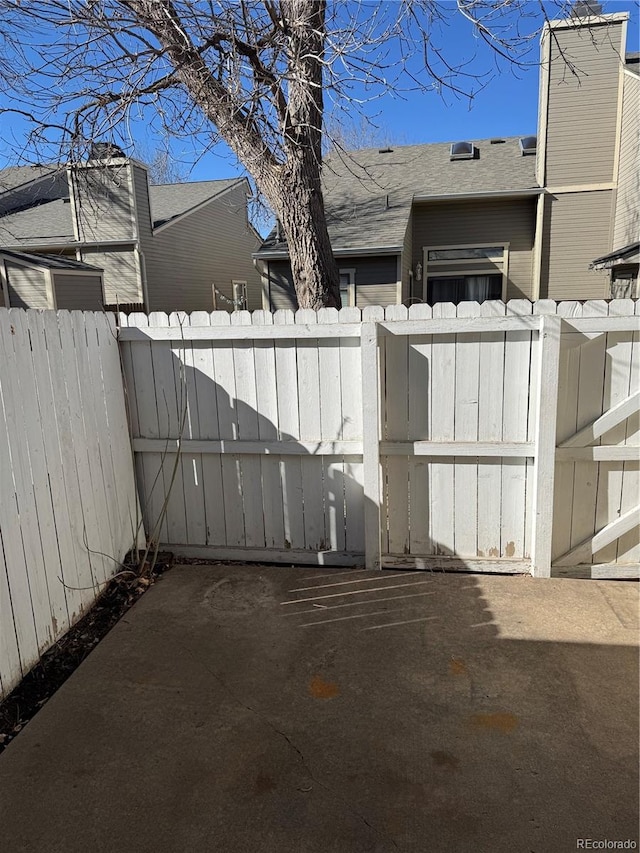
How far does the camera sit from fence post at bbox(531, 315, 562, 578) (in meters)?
3.38

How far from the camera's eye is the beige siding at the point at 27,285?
12016 mm

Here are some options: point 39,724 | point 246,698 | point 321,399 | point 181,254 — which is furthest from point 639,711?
point 181,254

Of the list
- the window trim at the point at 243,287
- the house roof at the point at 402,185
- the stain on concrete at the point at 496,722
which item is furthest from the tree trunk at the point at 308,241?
the window trim at the point at 243,287

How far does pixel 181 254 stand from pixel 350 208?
6.05 meters

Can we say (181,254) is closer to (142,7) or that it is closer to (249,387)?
(142,7)

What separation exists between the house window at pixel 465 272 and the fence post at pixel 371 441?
8595 mm

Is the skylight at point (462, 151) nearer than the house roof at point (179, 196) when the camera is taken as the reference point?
Yes

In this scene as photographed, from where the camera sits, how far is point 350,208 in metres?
11.6

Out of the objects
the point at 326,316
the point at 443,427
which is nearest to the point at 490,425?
the point at 443,427

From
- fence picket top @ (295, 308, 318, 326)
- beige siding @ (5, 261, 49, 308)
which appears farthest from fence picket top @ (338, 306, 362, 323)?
beige siding @ (5, 261, 49, 308)

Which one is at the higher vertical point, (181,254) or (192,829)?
(181,254)

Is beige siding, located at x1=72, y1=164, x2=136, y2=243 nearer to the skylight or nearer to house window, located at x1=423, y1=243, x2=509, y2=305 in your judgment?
house window, located at x1=423, y1=243, x2=509, y2=305

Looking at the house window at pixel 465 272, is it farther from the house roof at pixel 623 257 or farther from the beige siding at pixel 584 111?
the house roof at pixel 623 257

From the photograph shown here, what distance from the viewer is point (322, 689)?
2.68 m
